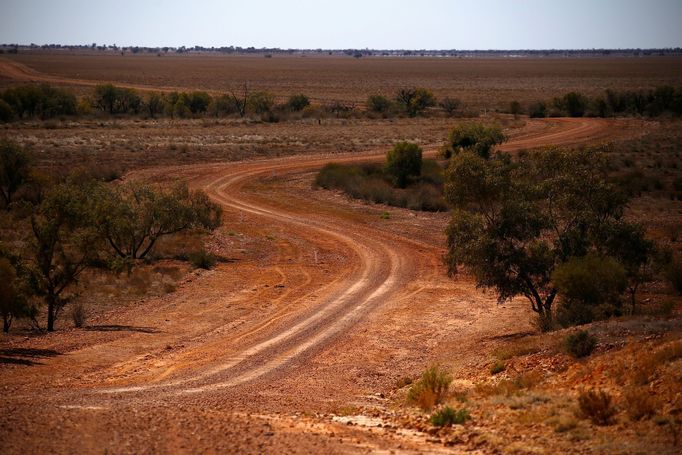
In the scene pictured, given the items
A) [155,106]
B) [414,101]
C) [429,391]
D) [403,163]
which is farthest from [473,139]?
[155,106]

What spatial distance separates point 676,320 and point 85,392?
37.1 ft

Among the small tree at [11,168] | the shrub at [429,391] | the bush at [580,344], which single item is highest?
the small tree at [11,168]

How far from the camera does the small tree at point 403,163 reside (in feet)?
147

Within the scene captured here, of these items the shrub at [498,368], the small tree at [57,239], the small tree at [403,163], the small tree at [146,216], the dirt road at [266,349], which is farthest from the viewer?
the small tree at [403,163]

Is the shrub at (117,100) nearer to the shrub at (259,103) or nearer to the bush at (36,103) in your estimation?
the bush at (36,103)

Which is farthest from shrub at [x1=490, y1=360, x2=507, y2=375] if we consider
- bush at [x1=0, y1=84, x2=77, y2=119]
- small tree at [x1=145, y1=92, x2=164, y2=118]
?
small tree at [x1=145, y1=92, x2=164, y2=118]

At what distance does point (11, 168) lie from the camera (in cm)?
3703

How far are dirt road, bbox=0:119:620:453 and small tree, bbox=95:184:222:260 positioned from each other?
2236 millimetres

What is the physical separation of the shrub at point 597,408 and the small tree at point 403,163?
3447 centimetres

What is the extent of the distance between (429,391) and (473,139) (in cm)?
3910

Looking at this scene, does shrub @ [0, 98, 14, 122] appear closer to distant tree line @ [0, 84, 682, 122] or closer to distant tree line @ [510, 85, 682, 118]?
distant tree line @ [0, 84, 682, 122]

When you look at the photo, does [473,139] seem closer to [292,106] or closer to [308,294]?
[308,294]

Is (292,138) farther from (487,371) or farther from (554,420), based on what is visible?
(554,420)

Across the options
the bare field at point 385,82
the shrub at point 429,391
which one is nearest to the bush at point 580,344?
the shrub at point 429,391
